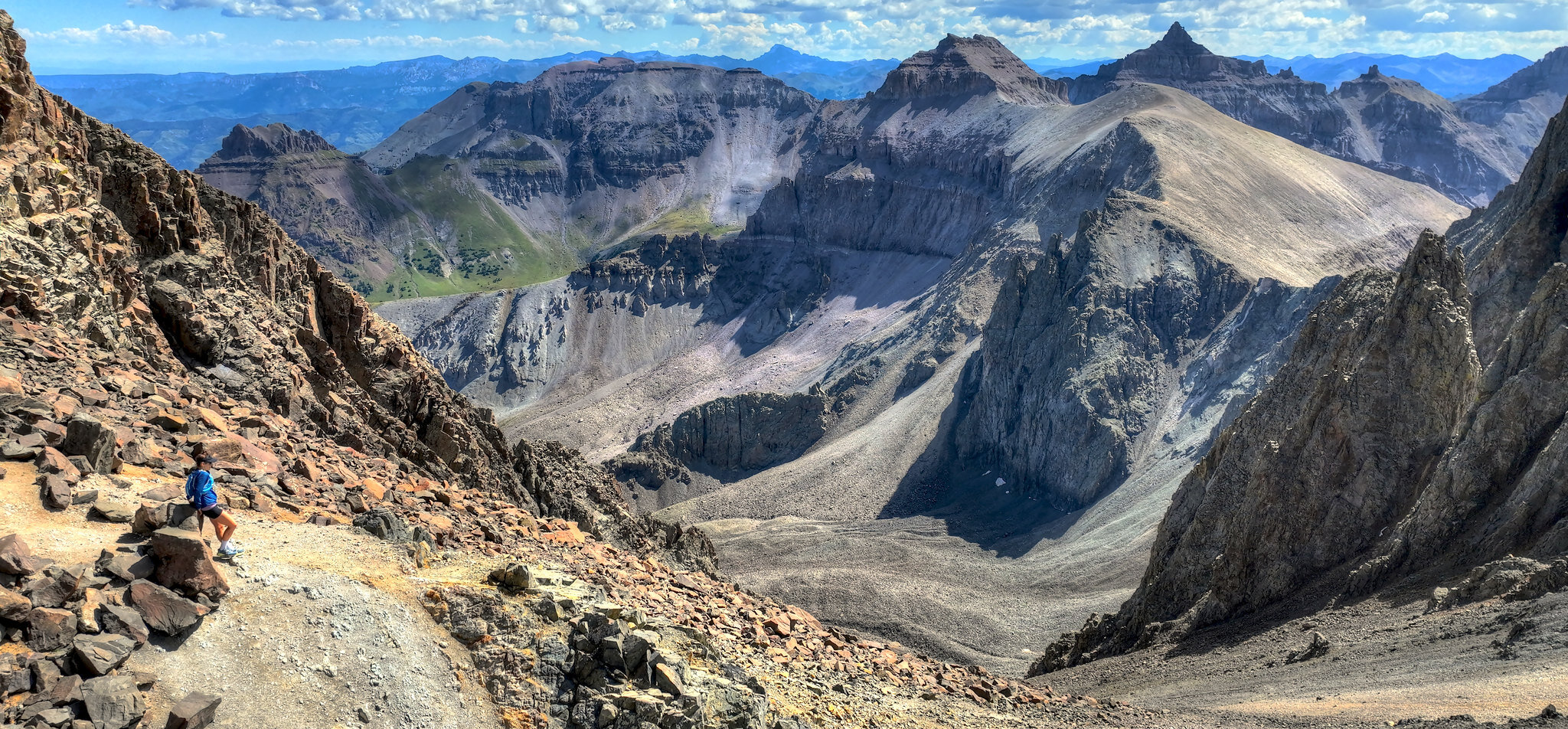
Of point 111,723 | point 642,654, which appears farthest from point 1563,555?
point 111,723

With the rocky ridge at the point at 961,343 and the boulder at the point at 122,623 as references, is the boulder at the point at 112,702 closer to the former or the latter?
the boulder at the point at 122,623

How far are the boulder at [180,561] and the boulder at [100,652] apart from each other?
119 centimetres

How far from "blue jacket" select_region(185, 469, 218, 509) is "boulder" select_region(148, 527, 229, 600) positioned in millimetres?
1135

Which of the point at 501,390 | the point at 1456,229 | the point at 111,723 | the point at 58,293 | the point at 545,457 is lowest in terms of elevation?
the point at 501,390

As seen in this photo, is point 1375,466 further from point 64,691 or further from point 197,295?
point 64,691

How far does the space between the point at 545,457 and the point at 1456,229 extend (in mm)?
85821

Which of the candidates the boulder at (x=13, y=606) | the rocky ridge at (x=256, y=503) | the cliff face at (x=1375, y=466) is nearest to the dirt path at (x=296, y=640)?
the rocky ridge at (x=256, y=503)

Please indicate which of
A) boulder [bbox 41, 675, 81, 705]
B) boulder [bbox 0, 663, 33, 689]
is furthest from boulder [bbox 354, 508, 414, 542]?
boulder [bbox 0, 663, 33, 689]

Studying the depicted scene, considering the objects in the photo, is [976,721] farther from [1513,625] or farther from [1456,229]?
[1456,229]

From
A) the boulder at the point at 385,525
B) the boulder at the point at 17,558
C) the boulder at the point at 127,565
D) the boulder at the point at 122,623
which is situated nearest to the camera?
the boulder at the point at 17,558

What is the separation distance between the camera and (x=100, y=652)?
14.3 meters

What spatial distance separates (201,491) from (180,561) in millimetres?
1691

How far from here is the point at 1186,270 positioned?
4154 inches

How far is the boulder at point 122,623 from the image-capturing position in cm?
1492
